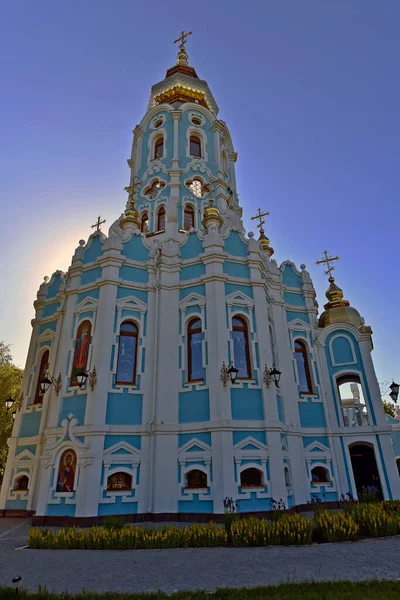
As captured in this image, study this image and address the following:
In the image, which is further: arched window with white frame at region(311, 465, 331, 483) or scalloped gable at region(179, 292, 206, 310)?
arched window with white frame at region(311, 465, 331, 483)

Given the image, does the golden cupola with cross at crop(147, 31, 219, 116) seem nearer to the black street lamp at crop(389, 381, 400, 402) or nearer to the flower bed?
the black street lamp at crop(389, 381, 400, 402)

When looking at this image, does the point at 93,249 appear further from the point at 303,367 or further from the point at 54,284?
the point at 303,367

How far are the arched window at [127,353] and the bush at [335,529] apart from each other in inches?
293

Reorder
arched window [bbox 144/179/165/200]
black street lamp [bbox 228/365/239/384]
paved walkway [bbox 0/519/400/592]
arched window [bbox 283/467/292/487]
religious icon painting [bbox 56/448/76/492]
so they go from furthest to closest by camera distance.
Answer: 1. arched window [bbox 144/179/165/200]
2. arched window [bbox 283/467/292/487]
3. black street lamp [bbox 228/365/239/384]
4. religious icon painting [bbox 56/448/76/492]
5. paved walkway [bbox 0/519/400/592]

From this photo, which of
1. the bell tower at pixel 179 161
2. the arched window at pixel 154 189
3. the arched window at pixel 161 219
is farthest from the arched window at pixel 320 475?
the arched window at pixel 154 189

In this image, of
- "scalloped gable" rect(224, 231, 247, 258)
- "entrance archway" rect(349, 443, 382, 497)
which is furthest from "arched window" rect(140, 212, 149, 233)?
"entrance archway" rect(349, 443, 382, 497)

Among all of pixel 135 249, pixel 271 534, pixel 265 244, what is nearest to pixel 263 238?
pixel 265 244

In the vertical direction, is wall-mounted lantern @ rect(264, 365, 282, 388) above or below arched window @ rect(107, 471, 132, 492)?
above

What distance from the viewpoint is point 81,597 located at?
5395 mm

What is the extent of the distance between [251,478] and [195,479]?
5.89 feet

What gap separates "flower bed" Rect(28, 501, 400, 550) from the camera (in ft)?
27.8

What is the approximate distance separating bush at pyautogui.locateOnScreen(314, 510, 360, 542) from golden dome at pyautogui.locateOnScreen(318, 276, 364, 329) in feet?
36.1

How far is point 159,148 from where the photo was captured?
2272cm

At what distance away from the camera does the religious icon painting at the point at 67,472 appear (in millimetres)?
12172
